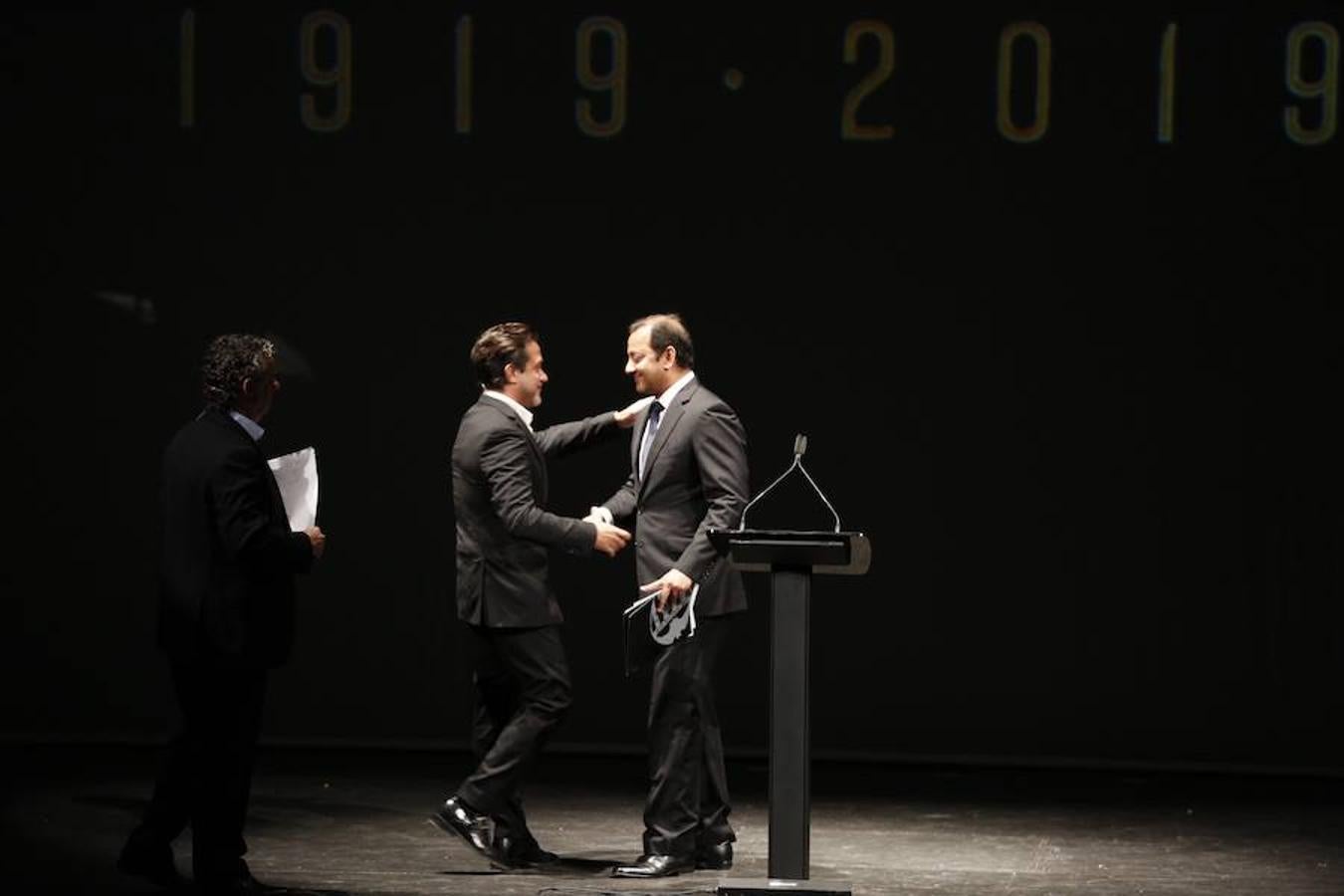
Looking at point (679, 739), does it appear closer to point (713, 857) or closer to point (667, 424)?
point (713, 857)

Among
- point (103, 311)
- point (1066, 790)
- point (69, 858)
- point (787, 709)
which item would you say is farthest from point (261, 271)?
point (787, 709)

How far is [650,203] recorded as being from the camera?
802 cm

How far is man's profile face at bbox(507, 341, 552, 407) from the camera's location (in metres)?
5.84

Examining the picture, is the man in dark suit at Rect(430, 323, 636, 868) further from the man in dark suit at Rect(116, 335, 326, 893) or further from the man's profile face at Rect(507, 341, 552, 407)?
the man in dark suit at Rect(116, 335, 326, 893)

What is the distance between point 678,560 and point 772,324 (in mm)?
2555

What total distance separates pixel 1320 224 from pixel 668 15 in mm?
2477

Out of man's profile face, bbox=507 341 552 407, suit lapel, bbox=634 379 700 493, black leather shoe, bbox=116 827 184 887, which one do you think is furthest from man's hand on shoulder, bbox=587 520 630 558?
black leather shoe, bbox=116 827 184 887

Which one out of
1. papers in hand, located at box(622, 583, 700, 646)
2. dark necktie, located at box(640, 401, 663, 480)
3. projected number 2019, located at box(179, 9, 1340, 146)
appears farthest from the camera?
projected number 2019, located at box(179, 9, 1340, 146)

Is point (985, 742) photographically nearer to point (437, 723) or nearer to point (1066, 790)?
point (1066, 790)

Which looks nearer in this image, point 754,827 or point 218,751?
point 218,751

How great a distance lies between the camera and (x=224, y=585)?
5078mm

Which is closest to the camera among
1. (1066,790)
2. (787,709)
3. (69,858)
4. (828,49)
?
(787,709)

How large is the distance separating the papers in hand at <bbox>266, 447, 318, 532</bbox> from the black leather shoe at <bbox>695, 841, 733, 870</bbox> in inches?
55.8

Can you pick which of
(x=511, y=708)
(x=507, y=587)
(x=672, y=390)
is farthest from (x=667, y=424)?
(x=511, y=708)
